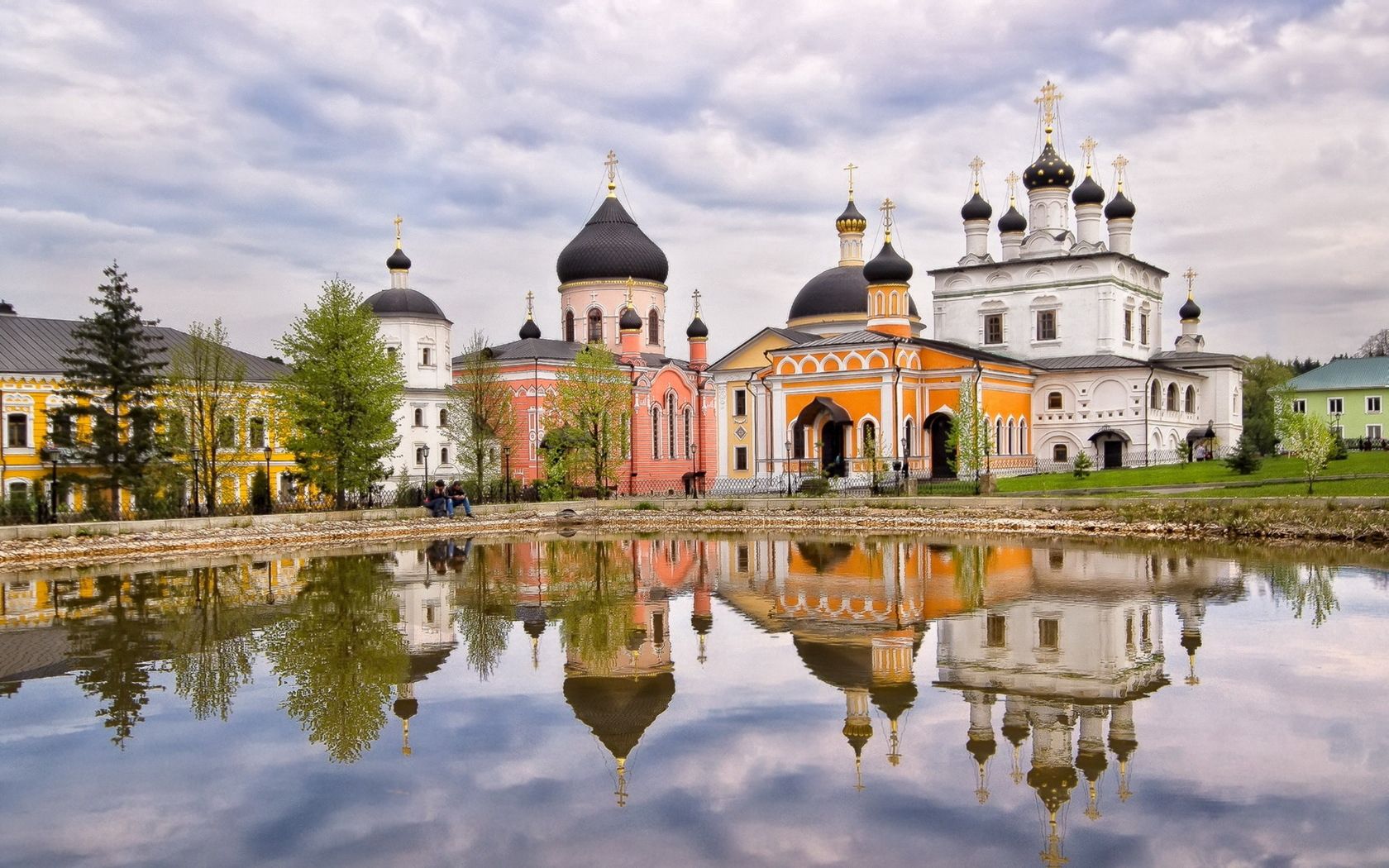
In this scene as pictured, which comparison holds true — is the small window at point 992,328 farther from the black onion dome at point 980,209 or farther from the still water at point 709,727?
the still water at point 709,727

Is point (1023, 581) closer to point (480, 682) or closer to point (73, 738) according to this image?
point (480, 682)

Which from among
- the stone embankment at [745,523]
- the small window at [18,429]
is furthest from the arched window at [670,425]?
the small window at [18,429]

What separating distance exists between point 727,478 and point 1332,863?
3529cm

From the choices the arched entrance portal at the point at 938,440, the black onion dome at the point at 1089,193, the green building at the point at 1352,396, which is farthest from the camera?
the green building at the point at 1352,396

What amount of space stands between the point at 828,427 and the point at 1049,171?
14.3m

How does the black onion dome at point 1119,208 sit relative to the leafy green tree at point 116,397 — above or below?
above

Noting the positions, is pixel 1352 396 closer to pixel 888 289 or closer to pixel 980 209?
pixel 980 209

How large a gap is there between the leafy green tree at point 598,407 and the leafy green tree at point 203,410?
9.63 m

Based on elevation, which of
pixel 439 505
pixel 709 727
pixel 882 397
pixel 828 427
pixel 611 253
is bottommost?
pixel 709 727

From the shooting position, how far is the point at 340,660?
9484mm

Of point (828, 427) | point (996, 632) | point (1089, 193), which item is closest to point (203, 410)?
point (828, 427)

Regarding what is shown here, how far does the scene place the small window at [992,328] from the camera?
43.9 metres

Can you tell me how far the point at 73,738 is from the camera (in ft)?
23.3

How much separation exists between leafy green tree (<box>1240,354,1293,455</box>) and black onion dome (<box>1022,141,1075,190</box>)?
12.7 m
